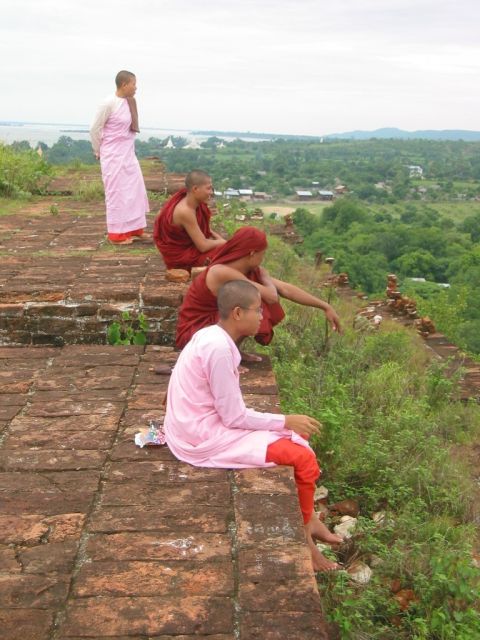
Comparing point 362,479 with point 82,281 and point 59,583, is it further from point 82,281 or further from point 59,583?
point 82,281

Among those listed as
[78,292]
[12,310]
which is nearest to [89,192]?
[78,292]

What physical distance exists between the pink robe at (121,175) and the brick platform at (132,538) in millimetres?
3106

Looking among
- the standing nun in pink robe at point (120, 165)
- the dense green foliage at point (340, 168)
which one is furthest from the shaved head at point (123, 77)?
the dense green foliage at point (340, 168)

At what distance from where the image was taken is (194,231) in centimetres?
478

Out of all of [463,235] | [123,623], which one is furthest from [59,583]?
[463,235]

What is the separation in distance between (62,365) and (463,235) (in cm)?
3433

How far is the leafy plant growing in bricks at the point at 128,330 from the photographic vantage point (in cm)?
437

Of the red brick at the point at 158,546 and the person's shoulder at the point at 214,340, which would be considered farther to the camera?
the person's shoulder at the point at 214,340

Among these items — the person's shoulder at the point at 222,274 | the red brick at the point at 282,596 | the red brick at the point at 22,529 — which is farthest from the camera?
the person's shoulder at the point at 222,274

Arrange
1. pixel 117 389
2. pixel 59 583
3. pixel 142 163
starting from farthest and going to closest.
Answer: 1. pixel 142 163
2. pixel 117 389
3. pixel 59 583

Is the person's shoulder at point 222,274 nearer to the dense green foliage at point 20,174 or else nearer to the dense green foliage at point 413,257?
the dense green foliage at point 20,174

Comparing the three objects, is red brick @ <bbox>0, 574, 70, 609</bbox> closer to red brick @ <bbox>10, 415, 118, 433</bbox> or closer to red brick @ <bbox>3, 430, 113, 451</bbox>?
red brick @ <bbox>3, 430, 113, 451</bbox>

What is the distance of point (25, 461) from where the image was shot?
279 centimetres

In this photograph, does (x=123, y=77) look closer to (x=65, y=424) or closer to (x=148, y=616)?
(x=65, y=424)
